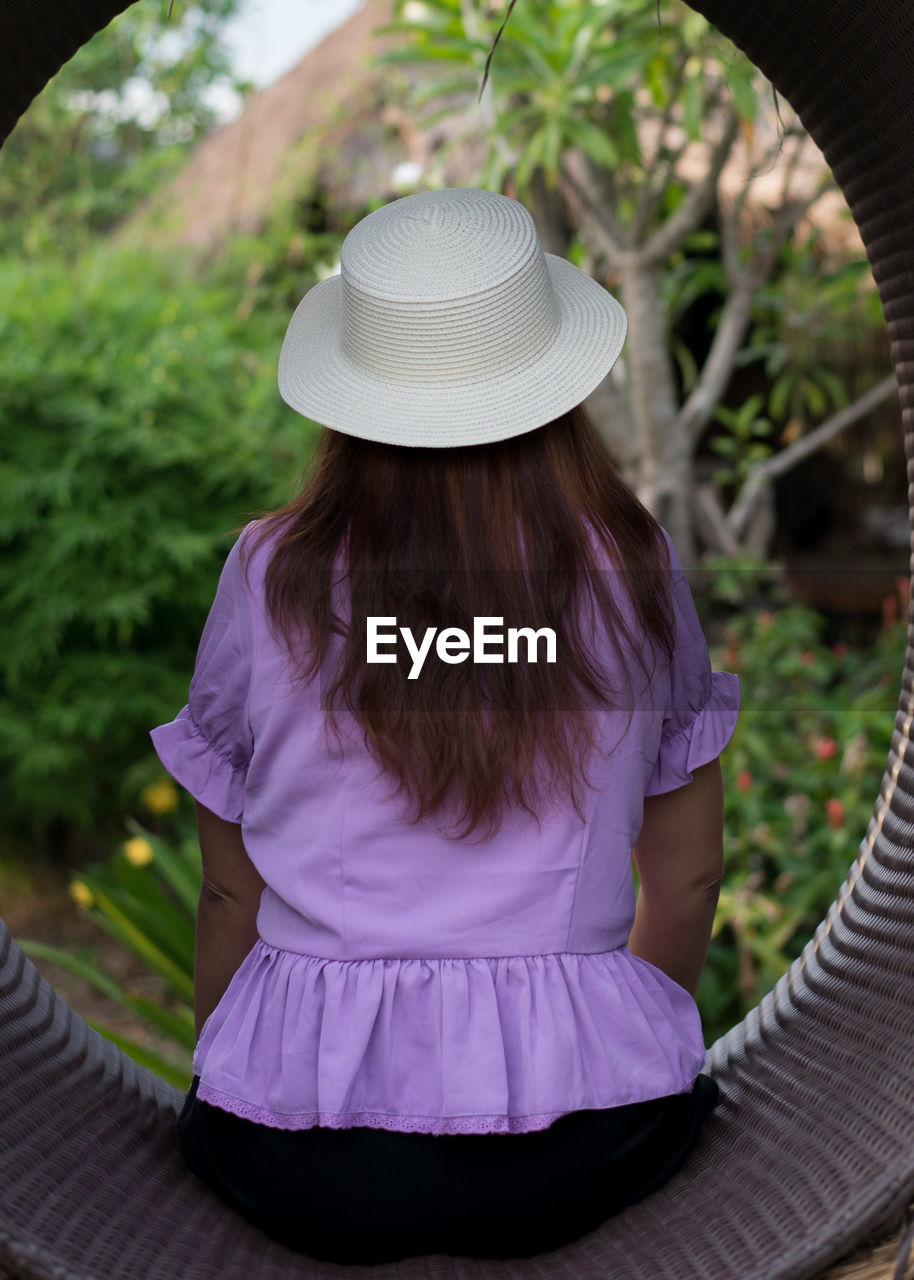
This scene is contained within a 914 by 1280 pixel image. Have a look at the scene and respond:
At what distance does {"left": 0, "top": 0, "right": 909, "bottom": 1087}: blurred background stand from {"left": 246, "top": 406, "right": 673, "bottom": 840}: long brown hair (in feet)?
3.72

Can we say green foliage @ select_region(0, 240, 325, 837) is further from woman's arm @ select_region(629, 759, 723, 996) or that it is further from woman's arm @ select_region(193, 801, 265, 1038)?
woman's arm @ select_region(629, 759, 723, 996)

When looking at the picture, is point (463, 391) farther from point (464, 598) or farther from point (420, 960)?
point (420, 960)

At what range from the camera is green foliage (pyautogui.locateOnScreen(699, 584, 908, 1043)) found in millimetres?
2398

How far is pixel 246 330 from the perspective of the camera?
4441mm

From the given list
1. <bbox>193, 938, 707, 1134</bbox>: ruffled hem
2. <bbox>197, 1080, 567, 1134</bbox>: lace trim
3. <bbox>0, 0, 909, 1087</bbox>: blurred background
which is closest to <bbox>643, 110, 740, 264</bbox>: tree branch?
<bbox>0, 0, 909, 1087</bbox>: blurred background

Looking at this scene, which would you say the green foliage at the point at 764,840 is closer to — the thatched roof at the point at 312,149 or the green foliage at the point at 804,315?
the green foliage at the point at 804,315

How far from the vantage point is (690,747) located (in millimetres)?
1319

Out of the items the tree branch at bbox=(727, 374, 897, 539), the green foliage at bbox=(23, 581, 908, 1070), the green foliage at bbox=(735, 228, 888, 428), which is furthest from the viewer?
the green foliage at bbox=(735, 228, 888, 428)

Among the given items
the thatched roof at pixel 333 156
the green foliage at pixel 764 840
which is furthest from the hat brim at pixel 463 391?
the thatched roof at pixel 333 156

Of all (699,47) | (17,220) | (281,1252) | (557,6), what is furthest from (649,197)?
(17,220)

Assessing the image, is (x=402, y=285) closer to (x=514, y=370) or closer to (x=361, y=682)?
(x=514, y=370)

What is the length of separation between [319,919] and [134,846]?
1968 mm

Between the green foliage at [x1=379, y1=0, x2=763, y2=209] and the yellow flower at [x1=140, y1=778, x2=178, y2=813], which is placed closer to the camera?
the green foliage at [x1=379, y1=0, x2=763, y2=209]

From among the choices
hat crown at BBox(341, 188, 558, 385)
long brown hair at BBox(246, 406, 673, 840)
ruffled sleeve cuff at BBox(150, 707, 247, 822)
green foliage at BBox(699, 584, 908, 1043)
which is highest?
hat crown at BBox(341, 188, 558, 385)
